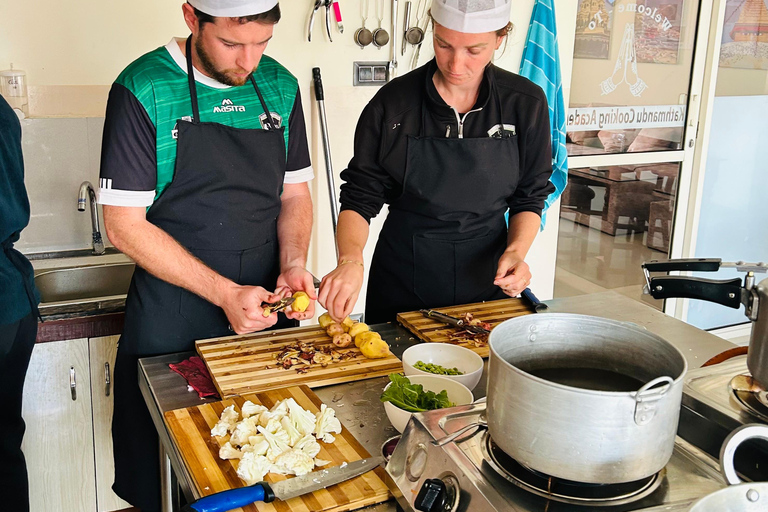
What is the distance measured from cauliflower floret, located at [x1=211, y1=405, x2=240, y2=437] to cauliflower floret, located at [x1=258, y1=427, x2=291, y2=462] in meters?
0.09

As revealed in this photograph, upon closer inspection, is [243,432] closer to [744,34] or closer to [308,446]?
[308,446]

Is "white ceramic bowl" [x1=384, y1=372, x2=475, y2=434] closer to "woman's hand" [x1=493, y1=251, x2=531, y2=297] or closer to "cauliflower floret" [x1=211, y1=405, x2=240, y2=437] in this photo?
"cauliflower floret" [x1=211, y1=405, x2=240, y2=437]

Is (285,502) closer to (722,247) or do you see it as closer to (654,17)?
(654,17)

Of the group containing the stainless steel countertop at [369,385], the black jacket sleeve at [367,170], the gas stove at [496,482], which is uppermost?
the black jacket sleeve at [367,170]

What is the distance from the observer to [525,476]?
1.05m

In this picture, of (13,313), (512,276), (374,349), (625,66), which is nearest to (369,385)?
(374,349)

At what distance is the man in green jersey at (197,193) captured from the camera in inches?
75.0

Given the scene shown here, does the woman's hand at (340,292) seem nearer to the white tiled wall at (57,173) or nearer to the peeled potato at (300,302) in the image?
the peeled potato at (300,302)

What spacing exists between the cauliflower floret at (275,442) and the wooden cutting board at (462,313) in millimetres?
642

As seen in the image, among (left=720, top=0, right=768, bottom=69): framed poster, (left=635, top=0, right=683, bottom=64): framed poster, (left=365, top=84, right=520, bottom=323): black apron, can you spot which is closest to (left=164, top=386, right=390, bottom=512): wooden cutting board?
(left=365, top=84, right=520, bottom=323): black apron

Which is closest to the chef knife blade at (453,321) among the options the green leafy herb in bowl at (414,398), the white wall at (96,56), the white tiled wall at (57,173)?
the green leafy herb in bowl at (414,398)

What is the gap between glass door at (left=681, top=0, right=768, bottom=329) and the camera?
4.52 m

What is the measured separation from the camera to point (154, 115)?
6.41 feet

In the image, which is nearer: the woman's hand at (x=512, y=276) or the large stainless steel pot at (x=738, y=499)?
the large stainless steel pot at (x=738, y=499)
